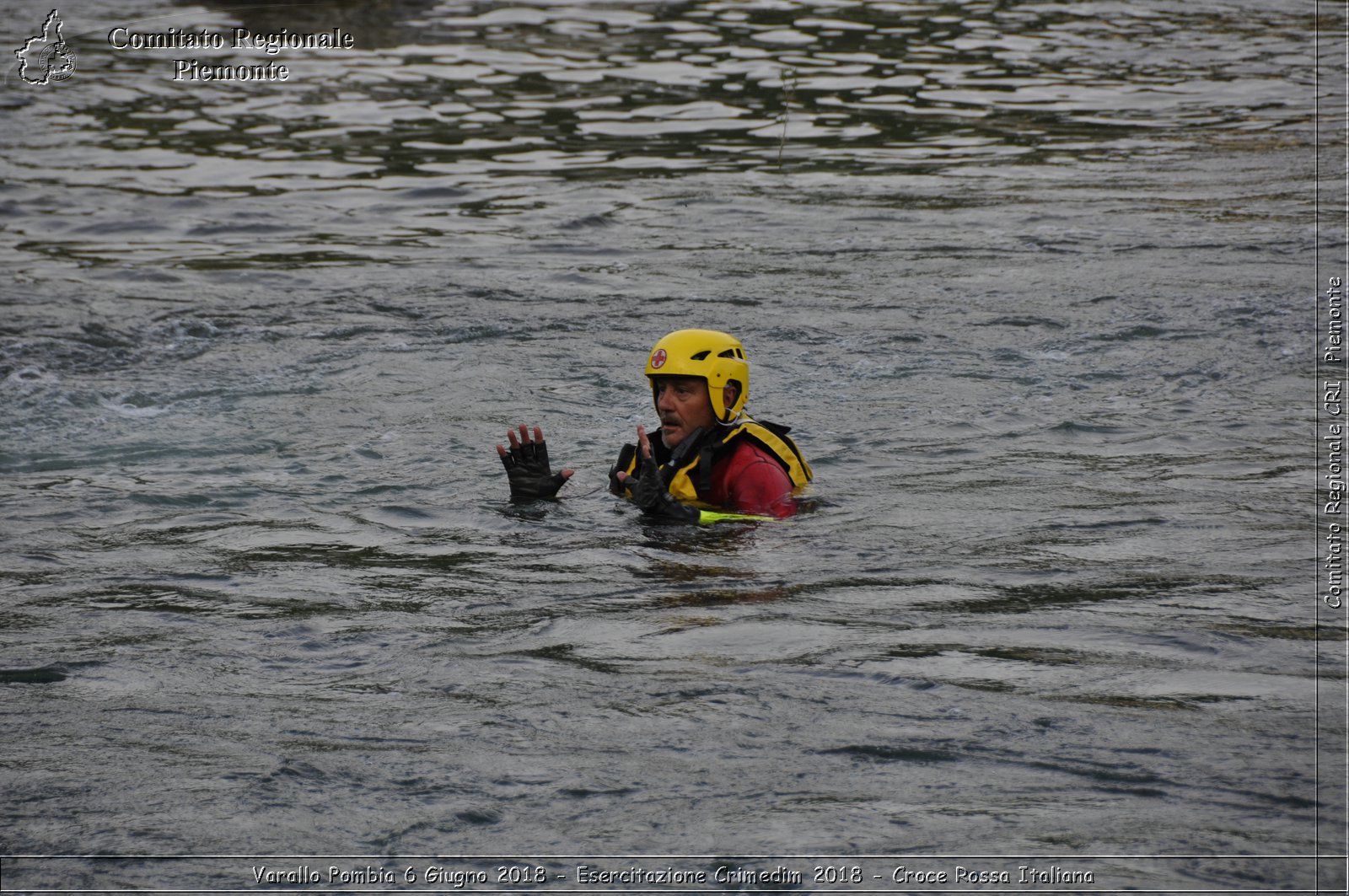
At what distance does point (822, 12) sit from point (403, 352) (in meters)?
17.4

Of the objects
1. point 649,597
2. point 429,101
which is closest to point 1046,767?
point 649,597

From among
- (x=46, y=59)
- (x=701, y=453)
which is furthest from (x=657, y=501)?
(x=46, y=59)

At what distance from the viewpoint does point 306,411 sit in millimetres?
10539

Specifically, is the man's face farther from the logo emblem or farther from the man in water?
the logo emblem

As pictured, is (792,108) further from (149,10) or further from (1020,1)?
(149,10)

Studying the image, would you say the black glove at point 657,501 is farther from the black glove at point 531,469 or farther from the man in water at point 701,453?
the black glove at point 531,469

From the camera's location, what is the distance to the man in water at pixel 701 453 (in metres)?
7.94

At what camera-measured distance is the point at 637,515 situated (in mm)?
8375

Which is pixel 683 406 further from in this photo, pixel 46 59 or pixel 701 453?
pixel 46 59

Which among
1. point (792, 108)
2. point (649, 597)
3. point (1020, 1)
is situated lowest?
point (649, 597)

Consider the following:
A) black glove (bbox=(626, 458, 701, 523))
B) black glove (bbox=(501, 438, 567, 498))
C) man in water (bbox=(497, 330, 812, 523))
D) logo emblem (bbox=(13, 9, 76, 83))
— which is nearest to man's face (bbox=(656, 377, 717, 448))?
man in water (bbox=(497, 330, 812, 523))

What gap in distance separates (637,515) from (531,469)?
65 cm

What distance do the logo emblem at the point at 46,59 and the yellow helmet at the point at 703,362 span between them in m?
19.5

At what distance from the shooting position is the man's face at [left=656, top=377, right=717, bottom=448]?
8.03 meters
